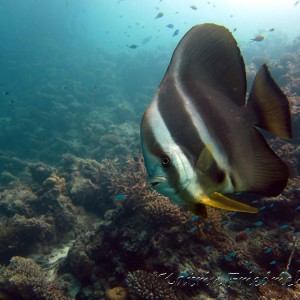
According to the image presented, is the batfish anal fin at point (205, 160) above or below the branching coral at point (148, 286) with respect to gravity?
above

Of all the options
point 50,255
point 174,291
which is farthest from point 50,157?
point 174,291

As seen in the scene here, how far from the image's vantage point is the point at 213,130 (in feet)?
3.32

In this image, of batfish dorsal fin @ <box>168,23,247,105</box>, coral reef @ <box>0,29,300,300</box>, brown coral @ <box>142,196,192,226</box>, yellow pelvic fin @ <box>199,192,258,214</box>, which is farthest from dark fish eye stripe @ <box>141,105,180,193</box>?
brown coral @ <box>142,196,192,226</box>

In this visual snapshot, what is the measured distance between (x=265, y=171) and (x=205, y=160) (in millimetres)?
269

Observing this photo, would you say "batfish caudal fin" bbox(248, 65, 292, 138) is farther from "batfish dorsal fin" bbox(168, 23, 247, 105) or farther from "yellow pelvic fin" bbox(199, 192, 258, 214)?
"yellow pelvic fin" bbox(199, 192, 258, 214)

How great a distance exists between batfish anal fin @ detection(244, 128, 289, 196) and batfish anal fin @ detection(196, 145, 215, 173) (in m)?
0.18

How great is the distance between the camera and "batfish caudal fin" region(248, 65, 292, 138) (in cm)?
98

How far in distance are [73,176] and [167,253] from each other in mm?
5975

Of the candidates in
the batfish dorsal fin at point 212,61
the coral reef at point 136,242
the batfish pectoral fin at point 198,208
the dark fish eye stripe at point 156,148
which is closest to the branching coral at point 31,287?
the coral reef at point 136,242

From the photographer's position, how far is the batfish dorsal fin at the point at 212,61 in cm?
110

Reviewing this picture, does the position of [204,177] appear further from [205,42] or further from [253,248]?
[253,248]

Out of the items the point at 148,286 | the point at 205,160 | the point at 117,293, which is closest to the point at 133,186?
the point at 117,293

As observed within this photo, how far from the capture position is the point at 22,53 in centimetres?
4166

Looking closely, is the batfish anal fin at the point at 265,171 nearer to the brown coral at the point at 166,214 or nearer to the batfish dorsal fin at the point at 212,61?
the batfish dorsal fin at the point at 212,61
